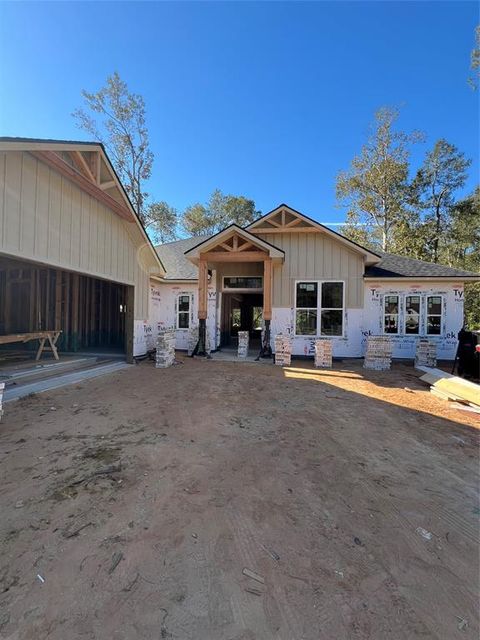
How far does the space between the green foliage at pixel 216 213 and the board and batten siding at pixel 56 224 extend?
21800 millimetres

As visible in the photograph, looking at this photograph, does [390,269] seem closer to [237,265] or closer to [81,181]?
[237,265]

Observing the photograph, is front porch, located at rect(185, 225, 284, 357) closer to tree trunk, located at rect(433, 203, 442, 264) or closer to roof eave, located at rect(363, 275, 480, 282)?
roof eave, located at rect(363, 275, 480, 282)

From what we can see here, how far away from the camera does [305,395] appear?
6289 mm

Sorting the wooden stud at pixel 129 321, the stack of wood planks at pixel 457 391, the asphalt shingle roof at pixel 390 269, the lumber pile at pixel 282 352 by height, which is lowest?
the stack of wood planks at pixel 457 391

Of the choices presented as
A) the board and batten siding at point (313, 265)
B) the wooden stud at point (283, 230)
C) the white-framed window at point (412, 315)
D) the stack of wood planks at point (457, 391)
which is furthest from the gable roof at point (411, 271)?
the stack of wood planks at point (457, 391)

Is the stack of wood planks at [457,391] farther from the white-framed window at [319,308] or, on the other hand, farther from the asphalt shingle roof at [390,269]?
the asphalt shingle roof at [390,269]

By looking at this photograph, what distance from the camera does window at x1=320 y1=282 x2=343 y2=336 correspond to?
1118 centimetres

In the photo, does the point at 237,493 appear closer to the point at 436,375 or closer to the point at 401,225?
the point at 436,375

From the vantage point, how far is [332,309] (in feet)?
36.8

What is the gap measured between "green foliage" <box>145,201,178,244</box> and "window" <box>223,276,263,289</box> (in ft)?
51.2

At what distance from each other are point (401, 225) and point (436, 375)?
714 inches

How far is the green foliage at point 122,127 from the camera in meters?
20.2

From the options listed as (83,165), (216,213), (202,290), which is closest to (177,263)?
(202,290)

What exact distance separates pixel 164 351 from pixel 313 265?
20.5 ft
